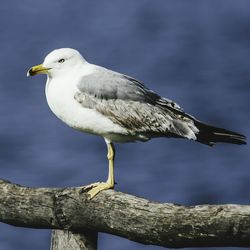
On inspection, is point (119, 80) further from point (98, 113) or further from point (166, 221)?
point (166, 221)

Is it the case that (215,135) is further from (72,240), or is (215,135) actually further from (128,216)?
(128,216)

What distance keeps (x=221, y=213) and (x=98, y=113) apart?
4.26 feet

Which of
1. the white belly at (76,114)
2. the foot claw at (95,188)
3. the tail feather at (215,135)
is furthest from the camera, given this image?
the tail feather at (215,135)

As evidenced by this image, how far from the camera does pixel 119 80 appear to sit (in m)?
5.05

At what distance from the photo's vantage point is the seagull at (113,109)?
5.00m

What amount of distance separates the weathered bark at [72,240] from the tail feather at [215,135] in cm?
84

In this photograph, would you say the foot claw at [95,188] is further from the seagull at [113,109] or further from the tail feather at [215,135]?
the tail feather at [215,135]

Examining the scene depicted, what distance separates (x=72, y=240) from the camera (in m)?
4.51

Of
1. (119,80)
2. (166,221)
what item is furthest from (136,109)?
(166,221)

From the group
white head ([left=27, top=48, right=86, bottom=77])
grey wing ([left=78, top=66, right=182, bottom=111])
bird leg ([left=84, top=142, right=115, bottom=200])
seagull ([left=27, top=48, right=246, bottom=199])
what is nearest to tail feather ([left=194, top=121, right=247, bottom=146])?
seagull ([left=27, top=48, right=246, bottom=199])

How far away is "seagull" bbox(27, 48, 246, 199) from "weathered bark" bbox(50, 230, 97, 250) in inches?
18.1

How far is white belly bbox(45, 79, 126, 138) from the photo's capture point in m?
4.98

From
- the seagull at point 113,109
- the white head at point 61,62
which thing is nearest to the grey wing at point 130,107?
the seagull at point 113,109

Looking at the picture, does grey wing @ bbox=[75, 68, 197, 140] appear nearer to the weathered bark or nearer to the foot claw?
the foot claw
